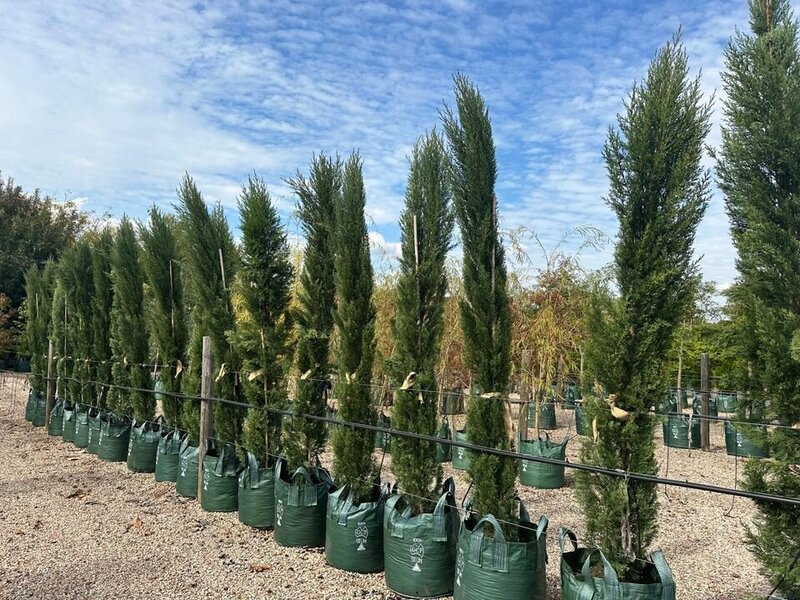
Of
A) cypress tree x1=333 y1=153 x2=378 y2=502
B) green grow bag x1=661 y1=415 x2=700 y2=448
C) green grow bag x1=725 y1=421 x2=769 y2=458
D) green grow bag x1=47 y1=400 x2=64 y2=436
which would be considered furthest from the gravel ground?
green grow bag x1=661 y1=415 x2=700 y2=448

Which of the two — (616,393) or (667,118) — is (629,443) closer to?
(616,393)

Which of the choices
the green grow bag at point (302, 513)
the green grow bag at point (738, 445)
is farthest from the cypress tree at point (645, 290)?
the green grow bag at point (738, 445)

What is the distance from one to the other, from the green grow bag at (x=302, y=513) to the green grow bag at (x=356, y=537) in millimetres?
444

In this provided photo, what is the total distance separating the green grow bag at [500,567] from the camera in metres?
3.56

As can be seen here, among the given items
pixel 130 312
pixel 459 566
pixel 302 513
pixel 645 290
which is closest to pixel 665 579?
pixel 459 566

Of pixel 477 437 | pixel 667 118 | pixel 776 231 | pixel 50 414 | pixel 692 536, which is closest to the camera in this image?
pixel 776 231

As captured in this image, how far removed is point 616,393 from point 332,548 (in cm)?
258

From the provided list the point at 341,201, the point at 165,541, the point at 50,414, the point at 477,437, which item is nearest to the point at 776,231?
the point at 477,437

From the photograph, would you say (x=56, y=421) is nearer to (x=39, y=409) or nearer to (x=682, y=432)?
(x=39, y=409)

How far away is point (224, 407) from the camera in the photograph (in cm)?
696

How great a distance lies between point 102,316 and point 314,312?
6378 mm

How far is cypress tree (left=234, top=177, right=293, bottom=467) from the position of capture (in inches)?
241

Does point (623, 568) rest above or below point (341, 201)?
below

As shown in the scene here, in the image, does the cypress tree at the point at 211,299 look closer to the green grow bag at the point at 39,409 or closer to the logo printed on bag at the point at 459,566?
the logo printed on bag at the point at 459,566
